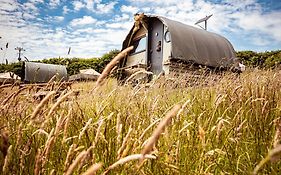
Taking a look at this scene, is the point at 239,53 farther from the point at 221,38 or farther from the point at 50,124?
the point at 50,124

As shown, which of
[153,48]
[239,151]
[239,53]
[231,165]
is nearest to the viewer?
[231,165]

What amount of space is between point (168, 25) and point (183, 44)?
1.08 meters

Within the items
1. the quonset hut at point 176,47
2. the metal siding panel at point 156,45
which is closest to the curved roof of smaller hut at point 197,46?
the quonset hut at point 176,47

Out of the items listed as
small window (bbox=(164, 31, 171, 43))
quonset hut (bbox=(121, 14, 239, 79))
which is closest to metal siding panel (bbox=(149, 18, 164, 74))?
quonset hut (bbox=(121, 14, 239, 79))

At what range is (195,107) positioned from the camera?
3.38 m

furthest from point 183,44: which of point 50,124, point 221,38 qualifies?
point 50,124

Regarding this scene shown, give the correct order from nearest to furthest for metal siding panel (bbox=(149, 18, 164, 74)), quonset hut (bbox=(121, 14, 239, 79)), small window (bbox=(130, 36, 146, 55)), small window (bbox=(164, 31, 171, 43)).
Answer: quonset hut (bbox=(121, 14, 239, 79)), small window (bbox=(164, 31, 171, 43)), metal siding panel (bbox=(149, 18, 164, 74)), small window (bbox=(130, 36, 146, 55))

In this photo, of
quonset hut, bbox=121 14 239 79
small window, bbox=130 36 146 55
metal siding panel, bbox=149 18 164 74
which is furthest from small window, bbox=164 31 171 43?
small window, bbox=130 36 146 55

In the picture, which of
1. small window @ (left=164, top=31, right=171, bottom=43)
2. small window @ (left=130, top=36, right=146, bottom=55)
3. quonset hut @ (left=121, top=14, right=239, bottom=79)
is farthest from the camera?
small window @ (left=130, top=36, right=146, bottom=55)

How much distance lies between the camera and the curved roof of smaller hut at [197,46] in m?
13.4

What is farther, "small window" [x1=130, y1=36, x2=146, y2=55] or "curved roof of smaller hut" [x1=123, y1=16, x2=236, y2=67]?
"small window" [x1=130, y1=36, x2=146, y2=55]

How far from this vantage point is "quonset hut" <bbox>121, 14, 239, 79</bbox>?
43.8ft

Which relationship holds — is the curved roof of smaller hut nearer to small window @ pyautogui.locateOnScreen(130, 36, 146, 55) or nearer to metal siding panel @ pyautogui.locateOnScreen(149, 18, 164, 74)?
metal siding panel @ pyautogui.locateOnScreen(149, 18, 164, 74)

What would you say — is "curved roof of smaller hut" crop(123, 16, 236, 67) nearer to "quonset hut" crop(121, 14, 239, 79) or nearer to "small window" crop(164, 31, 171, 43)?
"quonset hut" crop(121, 14, 239, 79)
